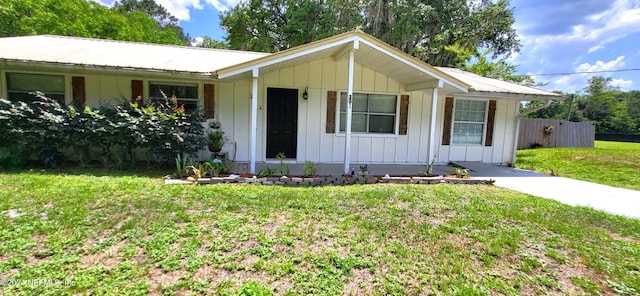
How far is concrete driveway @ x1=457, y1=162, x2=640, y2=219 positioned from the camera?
4.89 meters

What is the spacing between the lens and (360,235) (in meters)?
3.16

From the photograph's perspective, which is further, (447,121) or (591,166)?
(591,166)

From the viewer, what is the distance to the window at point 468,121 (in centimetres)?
834

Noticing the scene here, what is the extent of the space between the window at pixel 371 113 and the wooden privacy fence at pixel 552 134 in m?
9.93

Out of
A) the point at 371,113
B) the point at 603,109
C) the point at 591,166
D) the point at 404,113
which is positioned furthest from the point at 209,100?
the point at 603,109

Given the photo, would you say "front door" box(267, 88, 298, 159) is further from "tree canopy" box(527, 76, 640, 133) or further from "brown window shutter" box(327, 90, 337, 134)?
"tree canopy" box(527, 76, 640, 133)

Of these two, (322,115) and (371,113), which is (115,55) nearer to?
(322,115)

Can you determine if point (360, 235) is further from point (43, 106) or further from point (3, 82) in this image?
point (3, 82)

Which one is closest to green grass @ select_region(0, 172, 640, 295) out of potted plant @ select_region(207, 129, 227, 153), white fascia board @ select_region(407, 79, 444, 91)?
potted plant @ select_region(207, 129, 227, 153)

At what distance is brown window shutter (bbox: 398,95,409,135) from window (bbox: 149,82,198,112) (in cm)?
514

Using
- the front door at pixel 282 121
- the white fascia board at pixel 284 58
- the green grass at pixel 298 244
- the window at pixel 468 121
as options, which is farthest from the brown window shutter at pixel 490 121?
the front door at pixel 282 121

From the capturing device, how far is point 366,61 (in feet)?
23.3

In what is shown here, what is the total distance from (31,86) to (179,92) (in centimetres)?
299

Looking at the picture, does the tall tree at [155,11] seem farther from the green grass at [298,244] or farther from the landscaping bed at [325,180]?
the green grass at [298,244]
